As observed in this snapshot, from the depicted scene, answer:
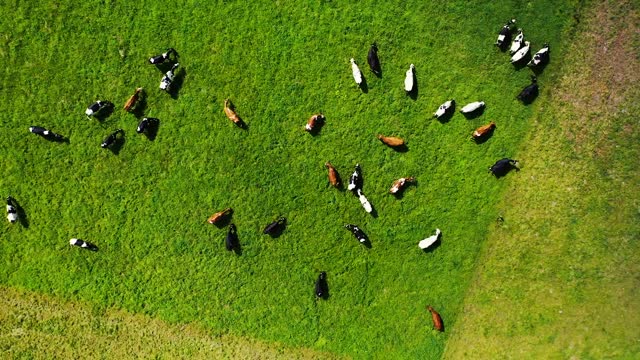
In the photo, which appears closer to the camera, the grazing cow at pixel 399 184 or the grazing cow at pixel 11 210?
the grazing cow at pixel 399 184

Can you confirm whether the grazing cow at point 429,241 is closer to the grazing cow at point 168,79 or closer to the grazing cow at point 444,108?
the grazing cow at point 444,108

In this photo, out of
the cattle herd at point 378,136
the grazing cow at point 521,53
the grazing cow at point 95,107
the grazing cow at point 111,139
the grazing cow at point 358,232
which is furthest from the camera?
the grazing cow at point 358,232

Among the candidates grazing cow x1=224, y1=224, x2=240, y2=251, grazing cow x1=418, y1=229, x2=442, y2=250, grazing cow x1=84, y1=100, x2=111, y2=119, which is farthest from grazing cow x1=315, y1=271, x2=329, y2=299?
grazing cow x1=84, y1=100, x2=111, y2=119

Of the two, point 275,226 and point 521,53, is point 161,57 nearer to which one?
point 275,226

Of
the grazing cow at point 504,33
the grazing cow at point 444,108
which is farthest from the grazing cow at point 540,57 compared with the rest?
the grazing cow at point 444,108

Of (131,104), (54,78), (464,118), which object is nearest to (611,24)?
(464,118)

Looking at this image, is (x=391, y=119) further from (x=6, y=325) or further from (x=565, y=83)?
(x=6, y=325)

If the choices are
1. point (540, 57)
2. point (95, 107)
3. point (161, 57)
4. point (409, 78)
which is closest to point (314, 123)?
point (409, 78)

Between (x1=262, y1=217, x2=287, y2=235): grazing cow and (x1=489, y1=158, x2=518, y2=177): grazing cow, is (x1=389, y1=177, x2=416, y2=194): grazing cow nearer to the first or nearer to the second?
(x1=489, y1=158, x2=518, y2=177): grazing cow
